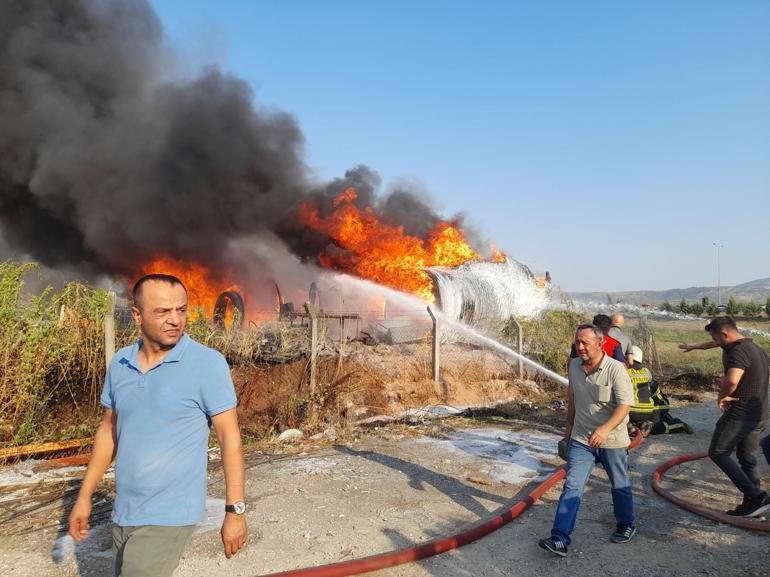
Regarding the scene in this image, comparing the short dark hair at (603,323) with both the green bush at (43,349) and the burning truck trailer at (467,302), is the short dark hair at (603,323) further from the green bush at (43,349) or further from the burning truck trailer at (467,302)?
the burning truck trailer at (467,302)

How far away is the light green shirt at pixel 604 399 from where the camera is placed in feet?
13.7

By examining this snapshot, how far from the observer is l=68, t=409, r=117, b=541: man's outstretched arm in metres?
2.47

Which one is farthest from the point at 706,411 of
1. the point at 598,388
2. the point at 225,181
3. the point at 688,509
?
the point at 225,181

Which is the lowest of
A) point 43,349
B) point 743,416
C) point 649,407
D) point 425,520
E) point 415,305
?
point 425,520

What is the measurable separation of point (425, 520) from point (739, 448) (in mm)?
2714

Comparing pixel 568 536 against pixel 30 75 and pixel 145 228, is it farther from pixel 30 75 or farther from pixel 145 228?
pixel 30 75

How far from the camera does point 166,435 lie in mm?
2383

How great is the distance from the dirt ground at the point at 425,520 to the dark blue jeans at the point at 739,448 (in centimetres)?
45

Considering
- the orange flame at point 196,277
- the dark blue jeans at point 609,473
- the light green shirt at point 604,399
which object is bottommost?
the dark blue jeans at point 609,473

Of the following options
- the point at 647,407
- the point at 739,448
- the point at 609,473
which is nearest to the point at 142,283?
the point at 609,473

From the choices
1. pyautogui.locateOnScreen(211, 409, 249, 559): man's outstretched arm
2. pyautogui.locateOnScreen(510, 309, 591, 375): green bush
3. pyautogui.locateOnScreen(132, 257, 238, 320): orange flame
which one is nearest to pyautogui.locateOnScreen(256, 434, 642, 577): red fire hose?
pyautogui.locateOnScreen(211, 409, 249, 559): man's outstretched arm

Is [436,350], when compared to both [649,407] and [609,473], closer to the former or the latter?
Answer: [649,407]

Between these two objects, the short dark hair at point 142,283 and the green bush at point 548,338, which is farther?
the green bush at point 548,338

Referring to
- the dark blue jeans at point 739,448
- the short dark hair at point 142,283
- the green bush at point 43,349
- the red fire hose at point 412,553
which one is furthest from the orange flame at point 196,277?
the short dark hair at point 142,283
